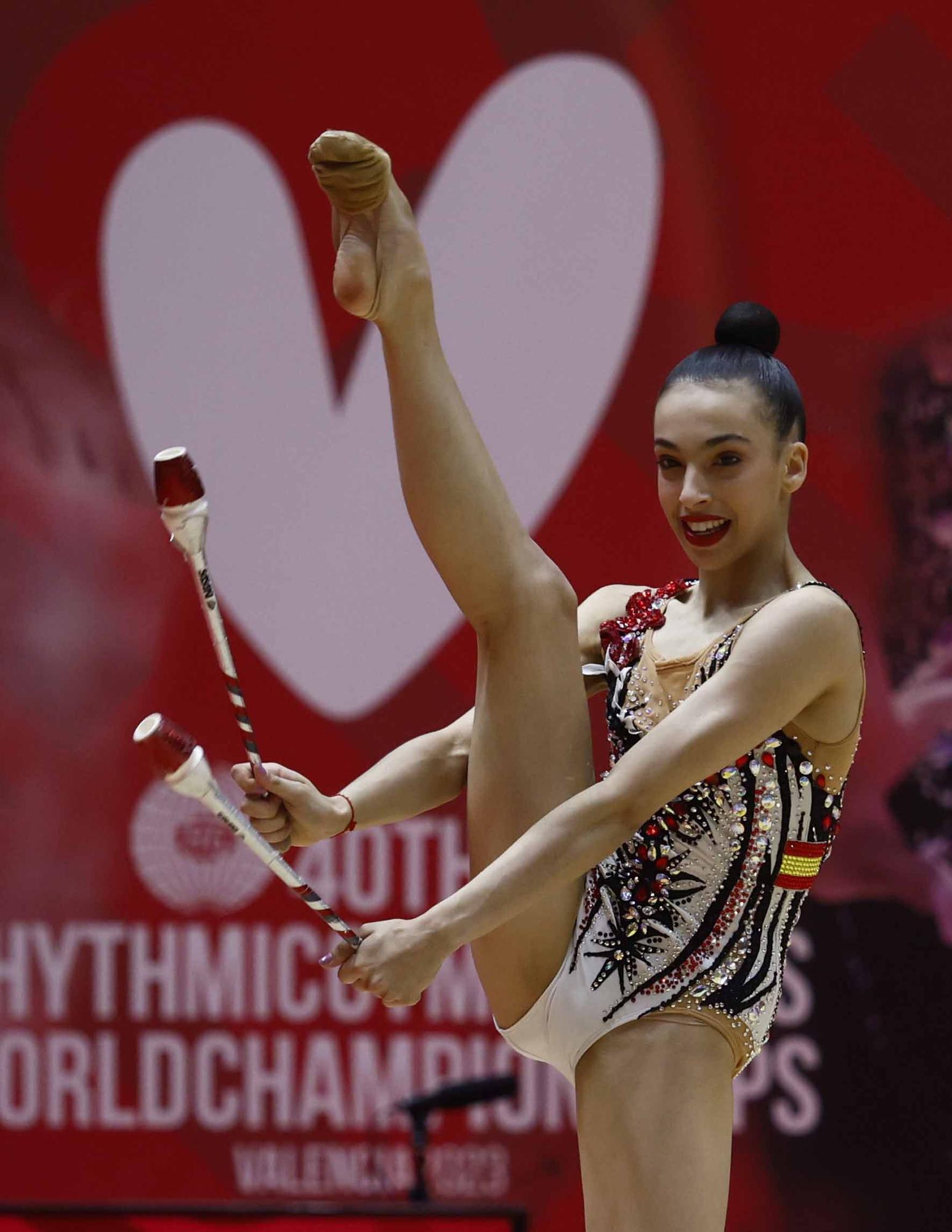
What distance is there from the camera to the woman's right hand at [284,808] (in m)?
1.89

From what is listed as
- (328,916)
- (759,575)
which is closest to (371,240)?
(759,575)

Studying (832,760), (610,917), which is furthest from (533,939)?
(832,760)

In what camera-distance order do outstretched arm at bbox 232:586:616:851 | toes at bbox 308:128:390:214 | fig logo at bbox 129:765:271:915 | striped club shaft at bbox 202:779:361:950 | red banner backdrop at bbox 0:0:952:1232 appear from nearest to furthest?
striped club shaft at bbox 202:779:361:950 → toes at bbox 308:128:390:214 → outstretched arm at bbox 232:586:616:851 → red banner backdrop at bbox 0:0:952:1232 → fig logo at bbox 129:765:271:915

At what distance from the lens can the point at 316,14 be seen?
3559 mm

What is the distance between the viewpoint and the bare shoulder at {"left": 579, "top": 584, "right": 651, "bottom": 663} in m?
2.23

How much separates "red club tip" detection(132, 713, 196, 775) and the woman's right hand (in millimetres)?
267

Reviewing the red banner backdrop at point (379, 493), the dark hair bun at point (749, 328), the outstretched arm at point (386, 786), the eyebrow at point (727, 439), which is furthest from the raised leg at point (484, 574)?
the red banner backdrop at point (379, 493)

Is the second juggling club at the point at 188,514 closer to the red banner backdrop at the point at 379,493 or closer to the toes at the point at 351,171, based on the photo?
the toes at the point at 351,171

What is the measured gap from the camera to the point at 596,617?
7.36 feet

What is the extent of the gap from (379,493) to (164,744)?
1991mm

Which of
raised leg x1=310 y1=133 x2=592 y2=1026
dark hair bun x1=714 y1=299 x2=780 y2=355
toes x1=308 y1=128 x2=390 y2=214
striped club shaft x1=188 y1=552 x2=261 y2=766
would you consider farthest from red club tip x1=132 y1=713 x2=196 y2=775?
dark hair bun x1=714 y1=299 x2=780 y2=355

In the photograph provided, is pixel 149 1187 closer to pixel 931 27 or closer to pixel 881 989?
pixel 881 989

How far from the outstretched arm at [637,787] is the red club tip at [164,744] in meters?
0.28

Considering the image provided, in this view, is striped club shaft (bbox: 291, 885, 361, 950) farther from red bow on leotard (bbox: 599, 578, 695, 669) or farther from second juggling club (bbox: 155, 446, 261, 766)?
red bow on leotard (bbox: 599, 578, 695, 669)
